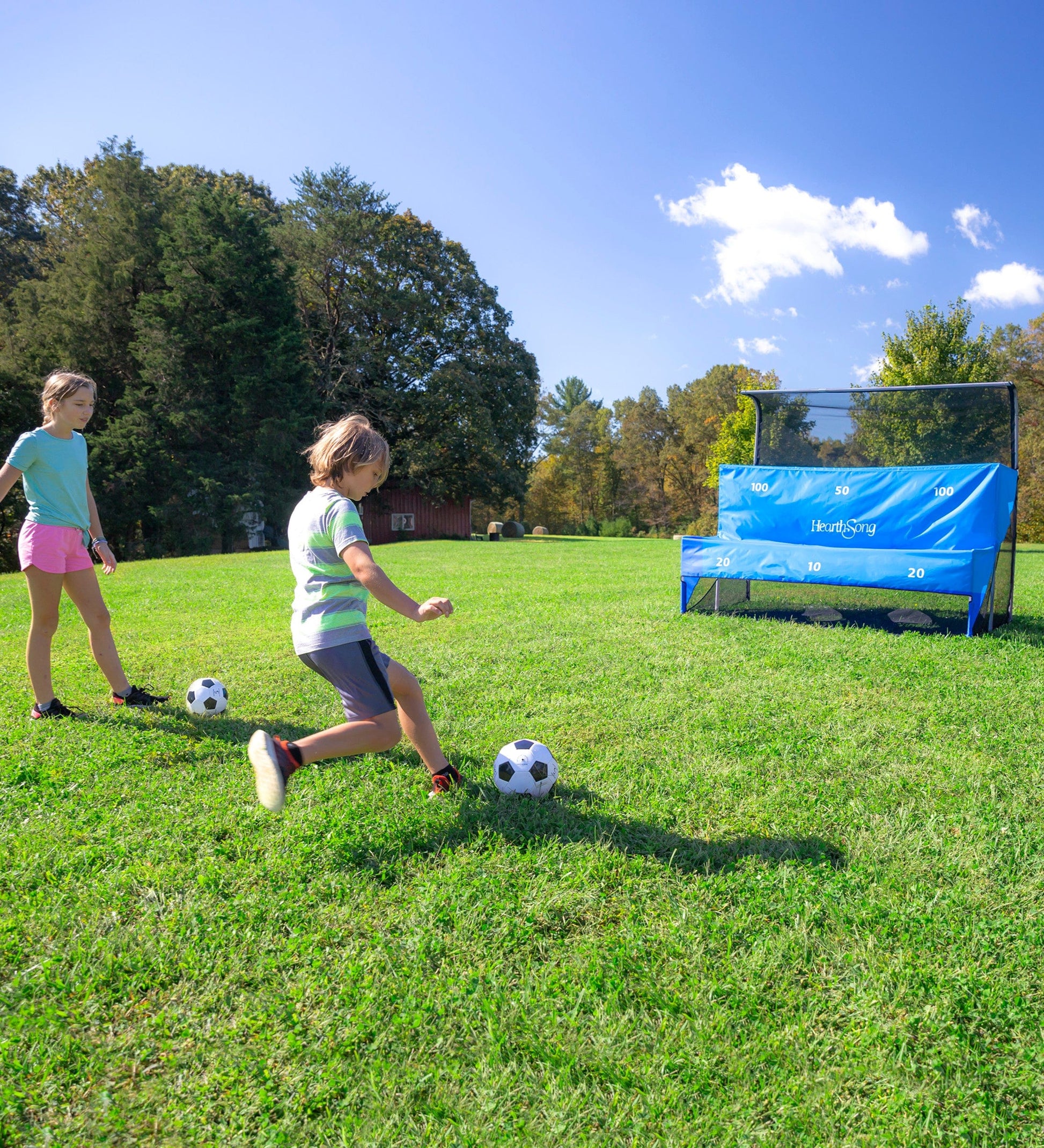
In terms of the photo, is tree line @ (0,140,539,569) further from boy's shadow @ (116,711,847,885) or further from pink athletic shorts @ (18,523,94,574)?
boy's shadow @ (116,711,847,885)

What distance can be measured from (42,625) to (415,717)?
2.58m

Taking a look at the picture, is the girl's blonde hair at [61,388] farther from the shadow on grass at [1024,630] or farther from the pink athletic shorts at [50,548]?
the shadow on grass at [1024,630]

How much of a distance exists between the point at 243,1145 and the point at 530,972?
82cm

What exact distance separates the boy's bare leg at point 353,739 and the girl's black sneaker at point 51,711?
2241 millimetres

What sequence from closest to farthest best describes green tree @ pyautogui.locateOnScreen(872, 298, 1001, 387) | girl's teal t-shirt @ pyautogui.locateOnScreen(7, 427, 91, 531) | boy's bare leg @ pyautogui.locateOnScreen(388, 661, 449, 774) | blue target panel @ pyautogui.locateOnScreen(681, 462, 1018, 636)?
boy's bare leg @ pyautogui.locateOnScreen(388, 661, 449, 774)
girl's teal t-shirt @ pyautogui.locateOnScreen(7, 427, 91, 531)
blue target panel @ pyautogui.locateOnScreen(681, 462, 1018, 636)
green tree @ pyautogui.locateOnScreen(872, 298, 1001, 387)

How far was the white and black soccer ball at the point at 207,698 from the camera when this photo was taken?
4.27 m

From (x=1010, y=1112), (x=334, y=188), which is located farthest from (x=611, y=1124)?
(x=334, y=188)

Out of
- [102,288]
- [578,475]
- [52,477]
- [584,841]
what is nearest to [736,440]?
[578,475]

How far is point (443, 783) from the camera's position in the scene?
317cm

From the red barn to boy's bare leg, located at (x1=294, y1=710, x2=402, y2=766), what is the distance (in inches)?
1165

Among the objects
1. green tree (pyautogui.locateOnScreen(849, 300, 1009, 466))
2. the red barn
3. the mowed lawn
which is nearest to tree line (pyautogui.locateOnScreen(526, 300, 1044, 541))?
the red barn

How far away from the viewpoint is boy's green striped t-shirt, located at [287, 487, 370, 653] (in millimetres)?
2832

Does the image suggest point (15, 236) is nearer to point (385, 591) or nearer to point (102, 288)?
point (102, 288)

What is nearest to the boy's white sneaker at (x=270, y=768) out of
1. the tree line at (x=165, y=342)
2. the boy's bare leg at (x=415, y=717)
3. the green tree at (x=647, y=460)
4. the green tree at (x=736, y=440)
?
the boy's bare leg at (x=415, y=717)
